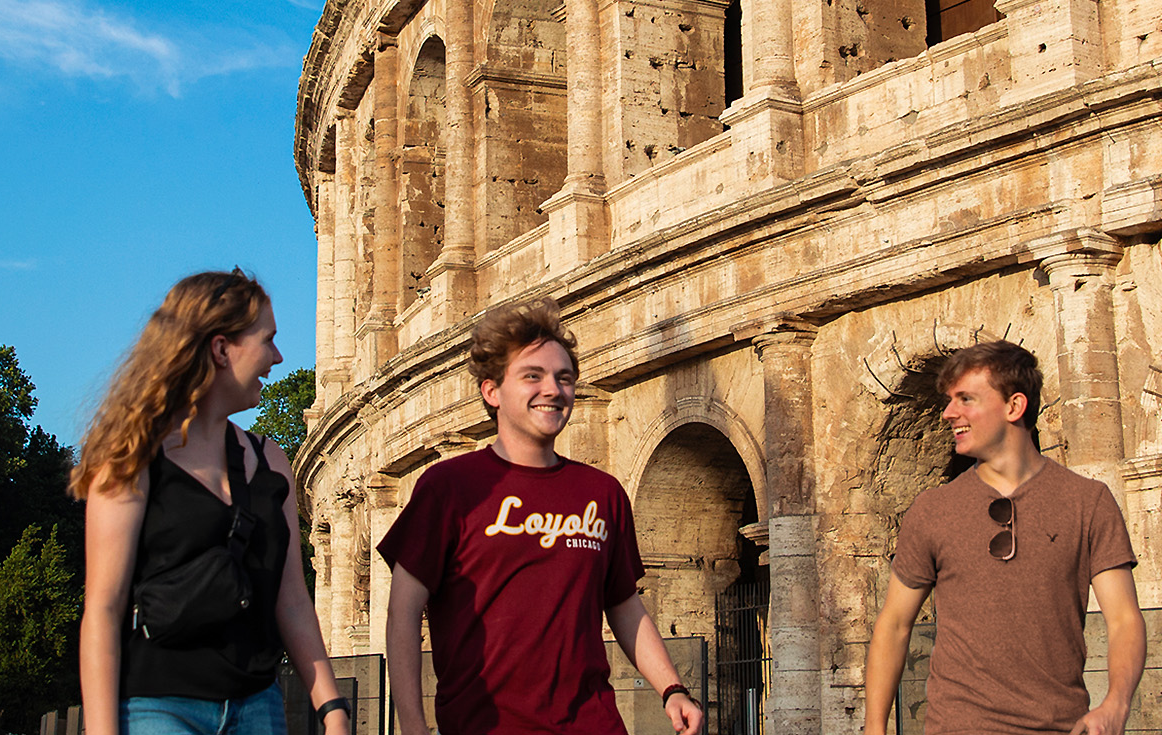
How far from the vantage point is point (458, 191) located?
17844 millimetres

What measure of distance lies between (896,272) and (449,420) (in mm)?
7046

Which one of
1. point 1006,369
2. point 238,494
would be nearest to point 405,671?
point 238,494

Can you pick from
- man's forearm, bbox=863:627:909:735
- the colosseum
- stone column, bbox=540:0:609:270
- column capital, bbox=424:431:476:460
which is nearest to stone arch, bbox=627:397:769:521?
the colosseum

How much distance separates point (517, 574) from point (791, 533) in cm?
810

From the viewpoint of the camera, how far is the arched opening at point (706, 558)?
1424 centimetres

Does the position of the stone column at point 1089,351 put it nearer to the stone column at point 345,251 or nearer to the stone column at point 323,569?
the stone column at point 345,251

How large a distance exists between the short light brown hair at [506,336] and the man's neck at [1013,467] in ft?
3.80

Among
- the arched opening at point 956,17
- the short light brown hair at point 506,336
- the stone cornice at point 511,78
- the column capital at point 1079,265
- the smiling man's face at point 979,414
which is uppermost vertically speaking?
the stone cornice at point 511,78

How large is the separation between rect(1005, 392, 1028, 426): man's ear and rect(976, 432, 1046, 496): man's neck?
6 cm

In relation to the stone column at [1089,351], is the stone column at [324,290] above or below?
above

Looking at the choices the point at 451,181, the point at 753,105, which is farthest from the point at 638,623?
the point at 451,181

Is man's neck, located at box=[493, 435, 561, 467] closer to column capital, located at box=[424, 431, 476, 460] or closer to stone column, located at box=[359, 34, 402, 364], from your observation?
column capital, located at box=[424, 431, 476, 460]

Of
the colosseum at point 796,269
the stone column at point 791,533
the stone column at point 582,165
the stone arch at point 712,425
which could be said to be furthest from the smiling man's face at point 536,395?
the stone column at point 582,165

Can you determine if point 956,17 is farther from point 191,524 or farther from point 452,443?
point 191,524
